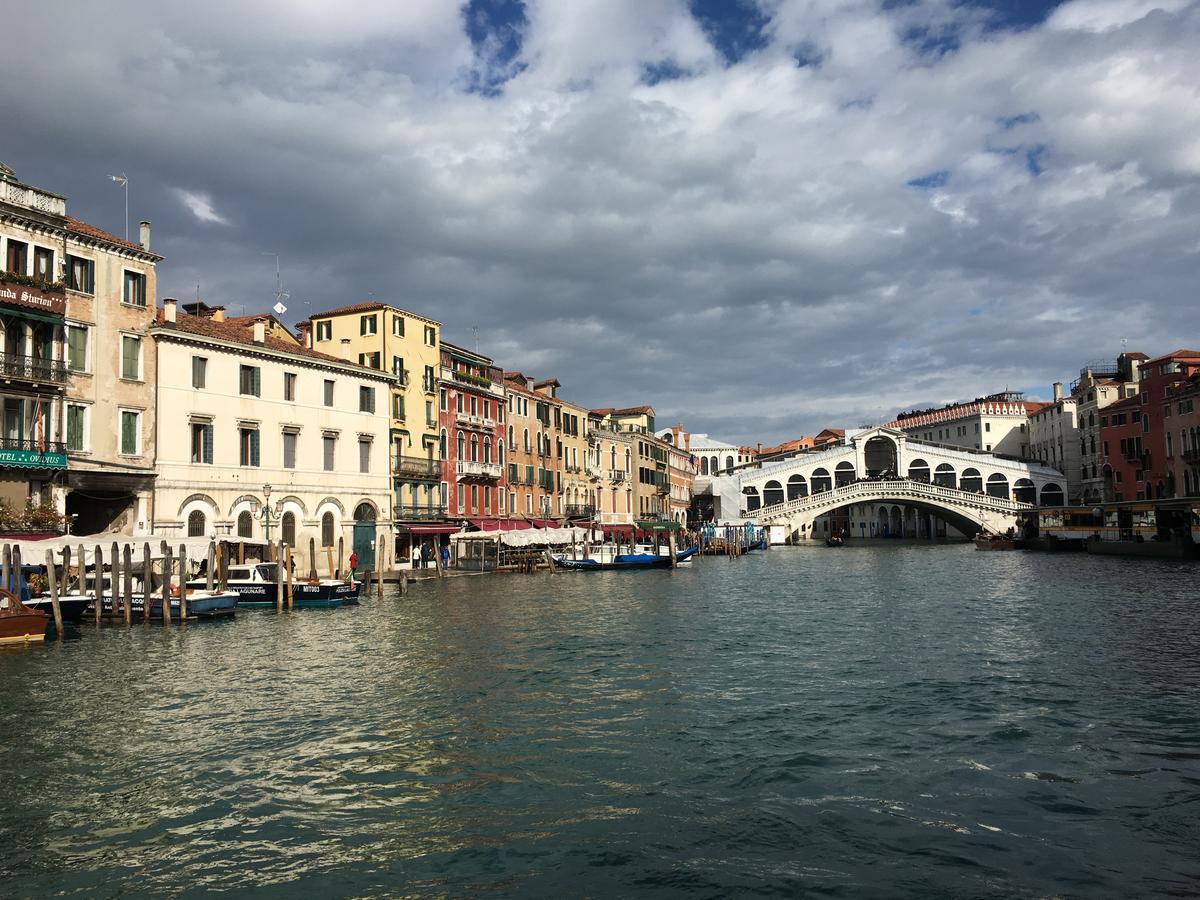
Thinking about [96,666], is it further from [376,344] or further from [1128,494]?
[1128,494]

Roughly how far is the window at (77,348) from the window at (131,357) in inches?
43.0

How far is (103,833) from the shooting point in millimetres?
7656

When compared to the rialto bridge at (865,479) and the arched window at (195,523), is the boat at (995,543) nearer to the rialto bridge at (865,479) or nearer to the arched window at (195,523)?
the rialto bridge at (865,479)

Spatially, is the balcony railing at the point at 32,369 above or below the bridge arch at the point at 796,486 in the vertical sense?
above

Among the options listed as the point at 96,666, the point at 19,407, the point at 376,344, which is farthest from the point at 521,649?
the point at 376,344

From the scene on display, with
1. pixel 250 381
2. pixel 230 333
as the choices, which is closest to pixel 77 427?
pixel 250 381

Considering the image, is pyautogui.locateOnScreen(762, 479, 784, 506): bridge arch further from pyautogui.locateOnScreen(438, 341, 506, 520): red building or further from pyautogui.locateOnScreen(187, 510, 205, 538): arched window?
pyautogui.locateOnScreen(187, 510, 205, 538): arched window

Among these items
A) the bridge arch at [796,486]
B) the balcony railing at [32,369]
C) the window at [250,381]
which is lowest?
the bridge arch at [796,486]

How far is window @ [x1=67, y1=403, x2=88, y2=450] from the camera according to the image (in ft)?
84.8

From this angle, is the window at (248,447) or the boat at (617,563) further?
the boat at (617,563)

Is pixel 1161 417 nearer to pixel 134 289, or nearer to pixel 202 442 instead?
pixel 202 442

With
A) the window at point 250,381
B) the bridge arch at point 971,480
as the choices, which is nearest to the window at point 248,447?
the window at point 250,381

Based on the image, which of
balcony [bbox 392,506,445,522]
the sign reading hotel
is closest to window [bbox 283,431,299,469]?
balcony [bbox 392,506,445,522]

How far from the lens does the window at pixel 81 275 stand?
26438 millimetres
